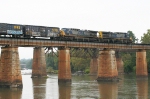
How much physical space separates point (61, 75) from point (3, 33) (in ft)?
50.7

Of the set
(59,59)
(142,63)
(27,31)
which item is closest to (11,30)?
(27,31)

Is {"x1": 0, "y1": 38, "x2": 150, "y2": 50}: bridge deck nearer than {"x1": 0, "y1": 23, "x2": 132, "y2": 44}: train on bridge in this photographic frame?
Yes

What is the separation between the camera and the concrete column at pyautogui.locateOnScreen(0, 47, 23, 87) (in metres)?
57.8

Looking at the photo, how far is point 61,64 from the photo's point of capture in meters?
70.3

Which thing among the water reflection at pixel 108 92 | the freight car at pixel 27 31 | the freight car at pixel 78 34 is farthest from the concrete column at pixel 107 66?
the water reflection at pixel 108 92

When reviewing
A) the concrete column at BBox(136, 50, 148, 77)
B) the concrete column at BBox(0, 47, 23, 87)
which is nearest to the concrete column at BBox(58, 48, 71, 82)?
the concrete column at BBox(0, 47, 23, 87)

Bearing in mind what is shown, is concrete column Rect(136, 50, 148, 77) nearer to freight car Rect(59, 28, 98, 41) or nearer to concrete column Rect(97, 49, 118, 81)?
concrete column Rect(97, 49, 118, 81)

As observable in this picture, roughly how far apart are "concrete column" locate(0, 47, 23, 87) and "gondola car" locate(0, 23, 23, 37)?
334 cm

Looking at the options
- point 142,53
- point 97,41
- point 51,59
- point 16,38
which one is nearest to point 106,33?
point 97,41

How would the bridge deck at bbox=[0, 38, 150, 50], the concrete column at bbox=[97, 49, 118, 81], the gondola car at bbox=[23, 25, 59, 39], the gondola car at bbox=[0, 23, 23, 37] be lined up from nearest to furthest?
the bridge deck at bbox=[0, 38, 150, 50]
the gondola car at bbox=[0, 23, 23, 37]
the gondola car at bbox=[23, 25, 59, 39]
the concrete column at bbox=[97, 49, 118, 81]

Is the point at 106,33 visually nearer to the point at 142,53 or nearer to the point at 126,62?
the point at 142,53

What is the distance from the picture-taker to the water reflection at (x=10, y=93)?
159 ft

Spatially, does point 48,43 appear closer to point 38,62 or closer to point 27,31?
point 27,31

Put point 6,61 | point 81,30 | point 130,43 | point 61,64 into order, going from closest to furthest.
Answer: point 6,61
point 61,64
point 81,30
point 130,43
